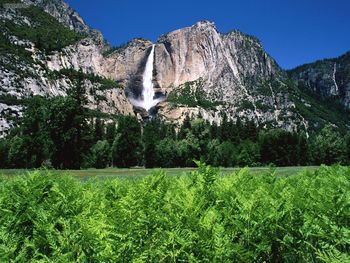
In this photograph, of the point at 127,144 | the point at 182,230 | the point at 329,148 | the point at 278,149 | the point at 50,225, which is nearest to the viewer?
the point at 182,230

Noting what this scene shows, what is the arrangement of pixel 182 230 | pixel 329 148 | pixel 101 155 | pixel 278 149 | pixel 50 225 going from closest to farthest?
pixel 182 230 → pixel 50 225 → pixel 329 148 → pixel 278 149 → pixel 101 155

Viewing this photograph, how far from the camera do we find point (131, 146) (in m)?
95.9

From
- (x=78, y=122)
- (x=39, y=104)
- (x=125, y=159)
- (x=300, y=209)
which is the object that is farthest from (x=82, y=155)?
(x=300, y=209)

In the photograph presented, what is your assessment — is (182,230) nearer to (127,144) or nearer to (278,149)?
(127,144)

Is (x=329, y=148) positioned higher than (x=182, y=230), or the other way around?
(x=329, y=148)

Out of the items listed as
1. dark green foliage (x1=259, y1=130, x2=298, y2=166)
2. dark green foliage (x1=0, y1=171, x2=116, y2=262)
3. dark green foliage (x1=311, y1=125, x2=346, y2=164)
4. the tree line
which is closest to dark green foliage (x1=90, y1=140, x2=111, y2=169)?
the tree line

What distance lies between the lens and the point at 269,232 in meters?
5.59

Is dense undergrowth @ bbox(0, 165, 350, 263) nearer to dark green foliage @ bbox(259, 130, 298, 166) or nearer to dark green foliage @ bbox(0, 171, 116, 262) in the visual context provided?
dark green foliage @ bbox(0, 171, 116, 262)

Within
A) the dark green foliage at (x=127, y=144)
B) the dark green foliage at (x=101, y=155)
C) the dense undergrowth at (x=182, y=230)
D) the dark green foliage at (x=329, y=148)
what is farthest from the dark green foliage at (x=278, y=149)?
the dense undergrowth at (x=182, y=230)

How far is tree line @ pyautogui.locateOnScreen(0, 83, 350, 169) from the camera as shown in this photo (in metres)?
60.9

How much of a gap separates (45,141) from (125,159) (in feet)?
121

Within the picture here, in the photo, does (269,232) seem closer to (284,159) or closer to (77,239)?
(77,239)

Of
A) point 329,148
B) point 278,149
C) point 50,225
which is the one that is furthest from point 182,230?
point 278,149

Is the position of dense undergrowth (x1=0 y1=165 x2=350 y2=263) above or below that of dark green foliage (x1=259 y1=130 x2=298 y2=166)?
below
